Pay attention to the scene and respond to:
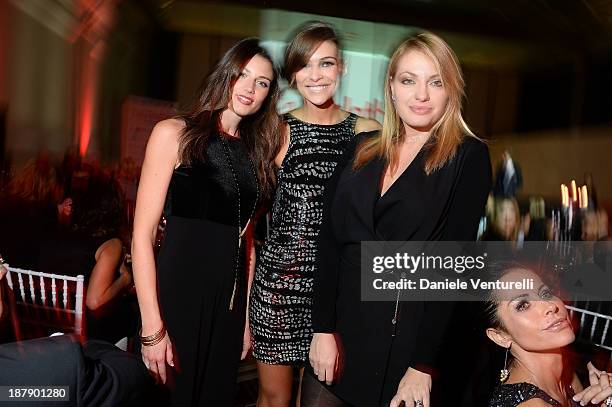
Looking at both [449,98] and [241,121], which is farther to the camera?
[241,121]

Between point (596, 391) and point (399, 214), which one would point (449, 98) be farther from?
point (596, 391)

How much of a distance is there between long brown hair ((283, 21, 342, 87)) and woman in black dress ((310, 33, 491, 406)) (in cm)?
25

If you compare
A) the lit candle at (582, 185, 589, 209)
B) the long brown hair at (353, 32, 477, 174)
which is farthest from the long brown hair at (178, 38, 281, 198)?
the lit candle at (582, 185, 589, 209)

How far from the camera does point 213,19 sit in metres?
1.50

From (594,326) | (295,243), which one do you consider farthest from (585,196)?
(295,243)

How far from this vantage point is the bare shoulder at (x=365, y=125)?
1.45 m

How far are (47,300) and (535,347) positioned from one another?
125 cm

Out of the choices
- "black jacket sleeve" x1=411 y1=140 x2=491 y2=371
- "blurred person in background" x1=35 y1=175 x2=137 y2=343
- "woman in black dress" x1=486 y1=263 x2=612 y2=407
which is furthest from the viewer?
"blurred person in background" x1=35 y1=175 x2=137 y2=343

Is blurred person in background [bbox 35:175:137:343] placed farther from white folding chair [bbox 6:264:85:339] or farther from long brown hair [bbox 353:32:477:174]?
long brown hair [bbox 353:32:477:174]

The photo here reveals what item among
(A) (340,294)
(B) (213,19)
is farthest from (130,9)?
(A) (340,294)

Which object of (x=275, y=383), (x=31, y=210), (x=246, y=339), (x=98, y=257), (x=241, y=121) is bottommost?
(x=275, y=383)

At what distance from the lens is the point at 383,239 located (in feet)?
3.99

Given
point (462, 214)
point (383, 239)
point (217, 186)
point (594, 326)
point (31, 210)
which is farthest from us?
point (594, 326)

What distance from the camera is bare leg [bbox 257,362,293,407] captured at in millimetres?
1474
